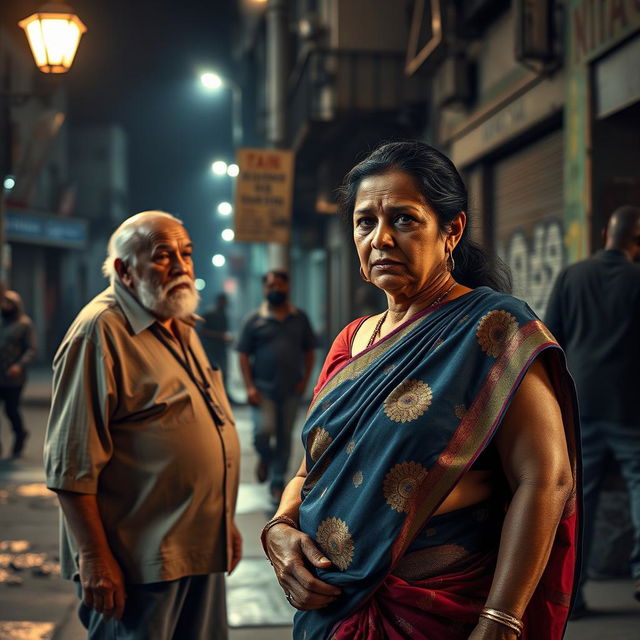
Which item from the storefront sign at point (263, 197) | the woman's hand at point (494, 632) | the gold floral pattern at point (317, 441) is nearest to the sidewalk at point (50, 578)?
the gold floral pattern at point (317, 441)

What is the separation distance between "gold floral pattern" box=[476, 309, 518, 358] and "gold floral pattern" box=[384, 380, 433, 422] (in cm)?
15

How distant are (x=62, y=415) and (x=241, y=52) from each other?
1255 inches

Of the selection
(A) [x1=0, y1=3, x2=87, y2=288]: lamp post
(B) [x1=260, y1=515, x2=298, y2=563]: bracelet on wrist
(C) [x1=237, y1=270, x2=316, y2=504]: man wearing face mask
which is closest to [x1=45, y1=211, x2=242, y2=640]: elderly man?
(B) [x1=260, y1=515, x2=298, y2=563]: bracelet on wrist

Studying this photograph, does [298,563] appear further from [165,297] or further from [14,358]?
[14,358]

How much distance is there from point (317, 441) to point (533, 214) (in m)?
6.46

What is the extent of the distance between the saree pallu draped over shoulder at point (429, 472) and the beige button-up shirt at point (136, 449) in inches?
41.7

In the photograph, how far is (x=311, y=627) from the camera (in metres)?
2.03

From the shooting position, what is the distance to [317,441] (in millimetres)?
2066

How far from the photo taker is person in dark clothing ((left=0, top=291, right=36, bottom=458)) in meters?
10.4

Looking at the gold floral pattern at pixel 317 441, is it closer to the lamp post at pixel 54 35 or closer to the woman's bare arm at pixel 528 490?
the woman's bare arm at pixel 528 490

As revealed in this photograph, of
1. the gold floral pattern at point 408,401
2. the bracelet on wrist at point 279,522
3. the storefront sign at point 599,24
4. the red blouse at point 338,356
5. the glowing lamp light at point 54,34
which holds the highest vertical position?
the glowing lamp light at point 54,34

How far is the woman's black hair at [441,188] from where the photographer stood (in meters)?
2.03

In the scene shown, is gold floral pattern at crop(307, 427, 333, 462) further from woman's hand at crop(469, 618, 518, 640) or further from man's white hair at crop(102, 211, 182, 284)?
man's white hair at crop(102, 211, 182, 284)

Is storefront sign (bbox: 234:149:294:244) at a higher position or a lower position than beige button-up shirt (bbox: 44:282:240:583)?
higher
